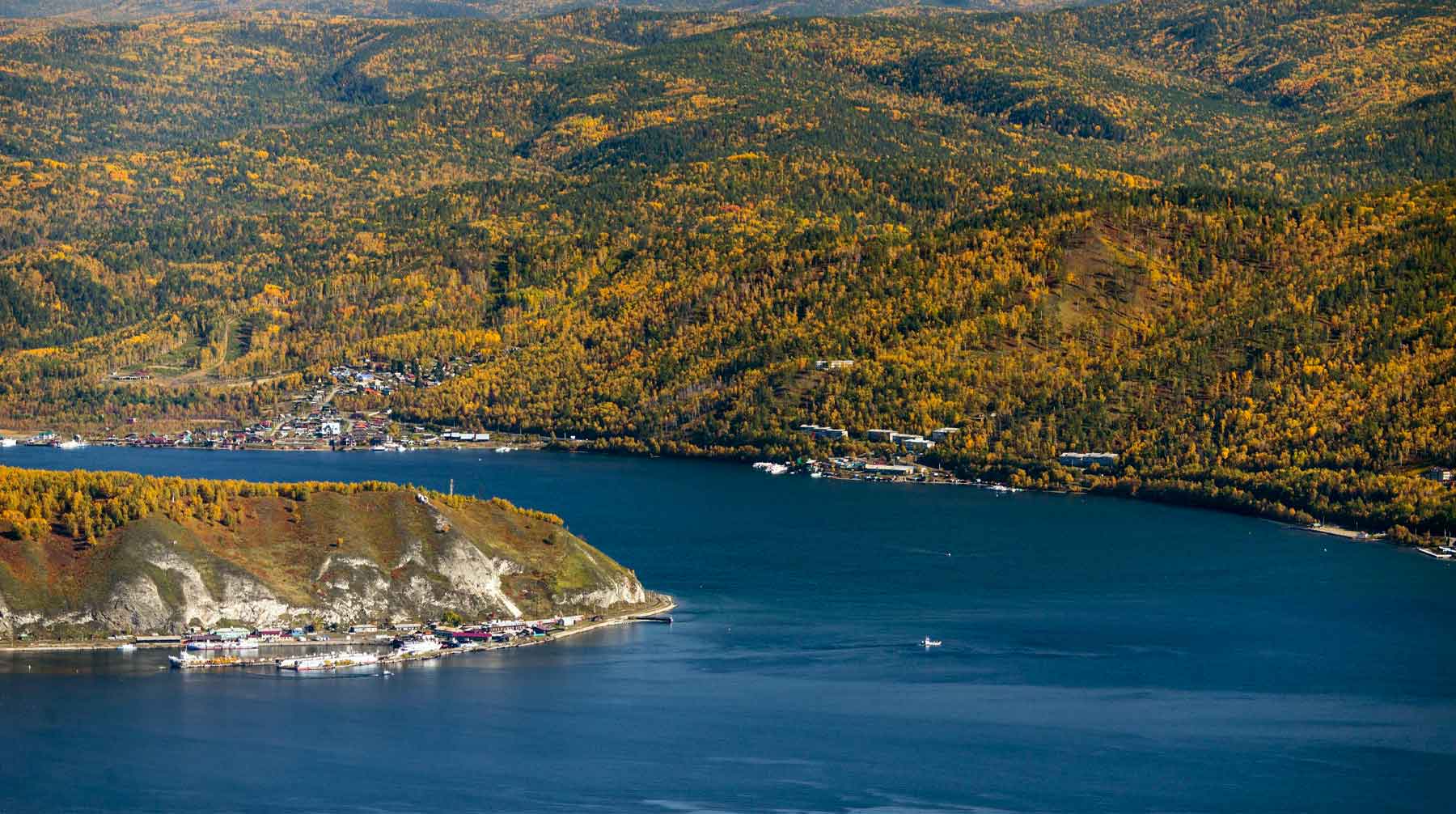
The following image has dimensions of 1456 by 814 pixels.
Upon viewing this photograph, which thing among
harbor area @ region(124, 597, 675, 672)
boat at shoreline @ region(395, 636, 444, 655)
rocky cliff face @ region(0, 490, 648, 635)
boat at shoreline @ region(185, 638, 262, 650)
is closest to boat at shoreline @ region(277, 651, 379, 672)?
harbor area @ region(124, 597, 675, 672)

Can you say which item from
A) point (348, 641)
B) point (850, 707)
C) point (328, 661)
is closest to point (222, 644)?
point (328, 661)

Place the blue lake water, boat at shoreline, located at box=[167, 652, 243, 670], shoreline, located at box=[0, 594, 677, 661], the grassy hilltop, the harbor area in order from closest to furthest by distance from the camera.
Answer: the blue lake water
boat at shoreline, located at box=[167, 652, 243, 670]
the harbor area
shoreline, located at box=[0, 594, 677, 661]
the grassy hilltop

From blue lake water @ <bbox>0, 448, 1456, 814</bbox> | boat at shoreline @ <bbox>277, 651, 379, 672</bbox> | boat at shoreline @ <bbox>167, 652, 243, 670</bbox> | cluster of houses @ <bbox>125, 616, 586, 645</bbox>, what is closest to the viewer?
blue lake water @ <bbox>0, 448, 1456, 814</bbox>

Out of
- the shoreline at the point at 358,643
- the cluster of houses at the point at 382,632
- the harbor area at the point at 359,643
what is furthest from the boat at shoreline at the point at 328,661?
the cluster of houses at the point at 382,632

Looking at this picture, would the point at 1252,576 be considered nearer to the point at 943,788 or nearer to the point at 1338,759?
the point at 1338,759

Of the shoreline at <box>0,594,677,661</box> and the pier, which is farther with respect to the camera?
the shoreline at <box>0,594,677,661</box>

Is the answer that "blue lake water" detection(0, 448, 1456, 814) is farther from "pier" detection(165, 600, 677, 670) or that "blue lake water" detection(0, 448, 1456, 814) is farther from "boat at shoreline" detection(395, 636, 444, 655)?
"boat at shoreline" detection(395, 636, 444, 655)

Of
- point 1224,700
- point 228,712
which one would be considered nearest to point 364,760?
point 228,712
